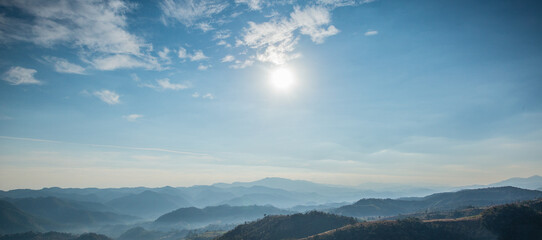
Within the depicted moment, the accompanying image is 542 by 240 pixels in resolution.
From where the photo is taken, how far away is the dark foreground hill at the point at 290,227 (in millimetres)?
170050

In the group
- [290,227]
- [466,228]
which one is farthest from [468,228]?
[290,227]

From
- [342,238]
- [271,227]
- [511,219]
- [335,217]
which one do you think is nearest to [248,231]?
[271,227]

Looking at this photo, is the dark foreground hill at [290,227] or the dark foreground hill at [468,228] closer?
the dark foreground hill at [468,228]

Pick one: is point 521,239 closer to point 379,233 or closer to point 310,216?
point 379,233

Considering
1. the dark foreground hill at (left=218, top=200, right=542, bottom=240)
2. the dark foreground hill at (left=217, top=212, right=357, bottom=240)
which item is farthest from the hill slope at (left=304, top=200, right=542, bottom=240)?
the dark foreground hill at (left=217, top=212, right=357, bottom=240)

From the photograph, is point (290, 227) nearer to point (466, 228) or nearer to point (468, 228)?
point (466, 228)

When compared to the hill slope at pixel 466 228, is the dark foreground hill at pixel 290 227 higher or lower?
lower

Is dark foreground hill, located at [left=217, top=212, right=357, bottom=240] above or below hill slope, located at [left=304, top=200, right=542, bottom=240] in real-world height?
below

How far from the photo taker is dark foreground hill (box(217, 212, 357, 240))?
6695 inches

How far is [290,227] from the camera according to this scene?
17500 cm

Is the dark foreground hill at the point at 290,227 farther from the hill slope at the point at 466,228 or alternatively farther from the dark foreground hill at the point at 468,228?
the dark foreground hill at the point at 468,228

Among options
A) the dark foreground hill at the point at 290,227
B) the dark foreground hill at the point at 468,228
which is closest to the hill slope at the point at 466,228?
the dark foreground hill at the point at 468,228

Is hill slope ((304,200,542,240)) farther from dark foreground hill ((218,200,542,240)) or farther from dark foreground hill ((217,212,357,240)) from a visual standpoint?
dark foreground hill ((217,212,357,240))

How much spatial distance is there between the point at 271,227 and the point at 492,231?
383 feet
